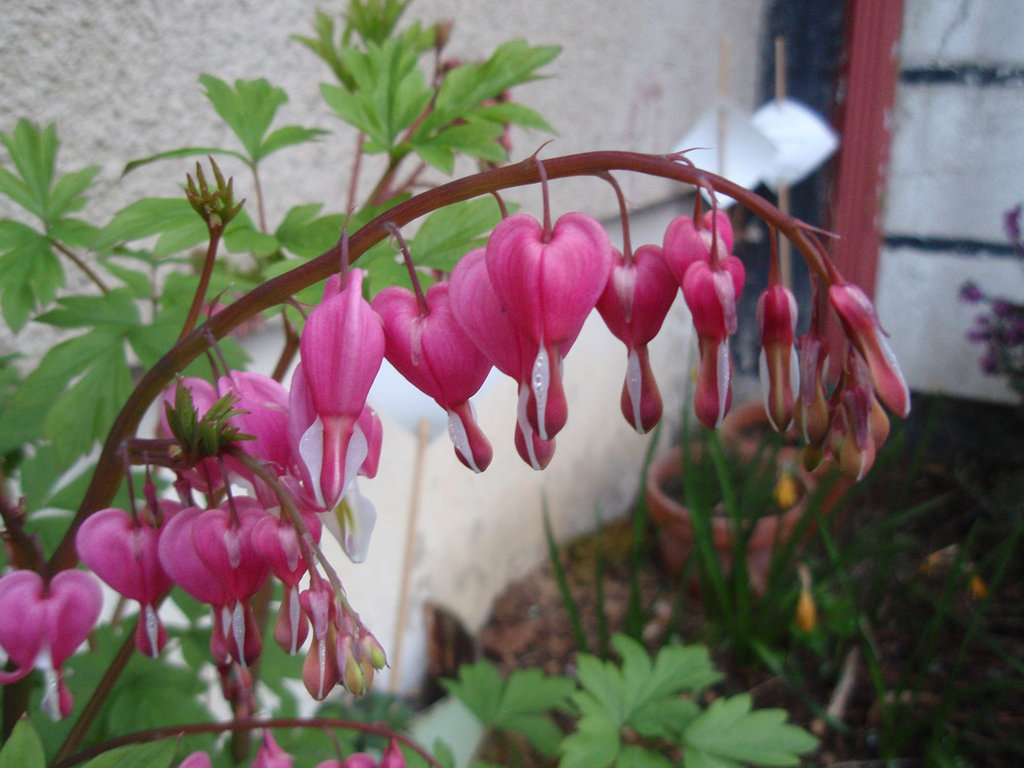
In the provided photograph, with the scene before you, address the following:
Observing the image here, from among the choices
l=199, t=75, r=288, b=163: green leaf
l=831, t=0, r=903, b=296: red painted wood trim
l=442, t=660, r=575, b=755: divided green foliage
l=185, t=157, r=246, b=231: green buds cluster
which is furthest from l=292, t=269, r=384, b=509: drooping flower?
l=831, t=0, r=903, b=296: red painted wood trim

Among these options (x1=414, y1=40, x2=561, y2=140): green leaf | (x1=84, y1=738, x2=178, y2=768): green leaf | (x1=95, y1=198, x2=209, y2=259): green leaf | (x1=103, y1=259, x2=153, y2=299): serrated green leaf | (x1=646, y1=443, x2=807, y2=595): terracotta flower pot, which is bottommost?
(x1=646, y1=443, x2=807, y2=595): terracotta flower pot

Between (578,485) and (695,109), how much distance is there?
126 centimetres

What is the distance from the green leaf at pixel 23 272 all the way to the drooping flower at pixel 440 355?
0.43 metres

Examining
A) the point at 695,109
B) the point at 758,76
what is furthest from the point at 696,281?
the point at 758,76

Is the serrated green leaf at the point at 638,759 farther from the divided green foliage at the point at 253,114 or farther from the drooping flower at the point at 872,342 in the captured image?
the divided green foliage at the point at 253,114

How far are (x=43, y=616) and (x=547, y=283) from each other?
350 mm

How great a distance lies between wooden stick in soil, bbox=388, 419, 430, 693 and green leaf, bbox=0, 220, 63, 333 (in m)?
0.87

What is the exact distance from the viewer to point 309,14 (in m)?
1.25

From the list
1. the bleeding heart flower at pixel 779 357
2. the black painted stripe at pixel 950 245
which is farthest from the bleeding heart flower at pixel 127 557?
the black painted stripe at pixel 950 245

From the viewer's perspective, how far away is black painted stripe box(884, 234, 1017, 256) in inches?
97.2

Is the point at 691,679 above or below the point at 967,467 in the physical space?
above

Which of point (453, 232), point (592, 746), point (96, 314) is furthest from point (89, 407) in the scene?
point (592, 746)

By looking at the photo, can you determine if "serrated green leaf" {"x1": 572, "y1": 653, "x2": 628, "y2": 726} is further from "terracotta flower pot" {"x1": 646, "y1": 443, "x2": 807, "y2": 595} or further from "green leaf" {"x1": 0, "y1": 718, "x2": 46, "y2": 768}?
"terracotta flower pot" {"x1": 646, "y1": 443, "x2": 807, "y2": 595}

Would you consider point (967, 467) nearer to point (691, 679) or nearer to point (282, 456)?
point (691, 679)
